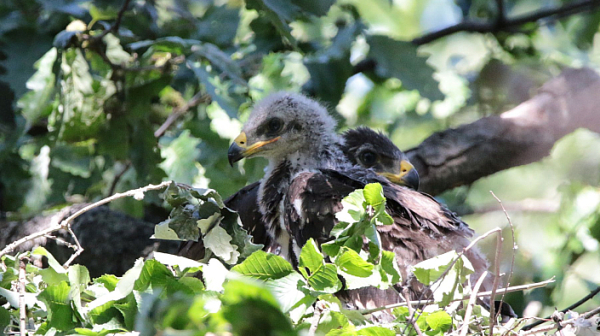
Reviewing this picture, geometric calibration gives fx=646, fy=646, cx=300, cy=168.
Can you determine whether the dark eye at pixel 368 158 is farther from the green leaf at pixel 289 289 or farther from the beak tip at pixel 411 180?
the green leaf at pixel 289 289

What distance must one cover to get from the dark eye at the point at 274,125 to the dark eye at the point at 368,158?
31.1 inches

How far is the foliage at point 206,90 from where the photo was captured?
13.5 feet

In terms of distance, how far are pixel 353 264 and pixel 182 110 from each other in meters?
3.30

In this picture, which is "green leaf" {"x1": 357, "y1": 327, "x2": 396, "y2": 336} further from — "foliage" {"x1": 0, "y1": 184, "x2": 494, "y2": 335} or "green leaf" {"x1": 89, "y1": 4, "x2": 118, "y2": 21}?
"green leaf" {"x1": 89, "y1": 4, "x2": 118, "y2": 21}

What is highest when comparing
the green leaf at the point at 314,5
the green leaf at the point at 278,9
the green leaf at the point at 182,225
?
the green leaf at the point at 278,9

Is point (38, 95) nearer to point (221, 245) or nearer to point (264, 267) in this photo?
point (221, 245)

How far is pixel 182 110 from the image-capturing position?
16.6 feet

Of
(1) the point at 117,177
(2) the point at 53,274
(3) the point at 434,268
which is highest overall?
(3) the point at 434,268

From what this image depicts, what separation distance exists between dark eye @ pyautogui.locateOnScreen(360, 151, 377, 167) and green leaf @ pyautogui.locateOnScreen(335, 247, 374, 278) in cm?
244

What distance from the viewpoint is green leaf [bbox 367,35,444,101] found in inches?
186

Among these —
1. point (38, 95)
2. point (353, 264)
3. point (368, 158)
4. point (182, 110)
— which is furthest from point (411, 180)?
point (38, 95)

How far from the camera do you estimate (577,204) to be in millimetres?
5238

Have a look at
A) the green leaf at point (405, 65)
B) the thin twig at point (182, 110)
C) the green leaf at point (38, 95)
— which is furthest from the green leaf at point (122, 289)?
the green leaf at point (405, 65)

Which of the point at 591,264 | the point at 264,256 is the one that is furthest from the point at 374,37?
the point at 591,264
